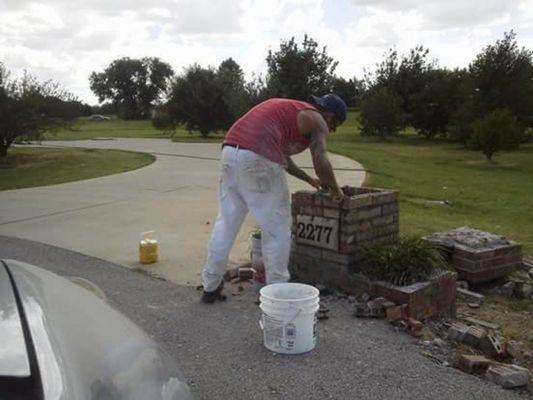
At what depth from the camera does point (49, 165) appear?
1614 centimetres

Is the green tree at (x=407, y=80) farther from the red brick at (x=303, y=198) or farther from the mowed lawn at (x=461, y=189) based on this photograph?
the red brick at (x=303, y=198)

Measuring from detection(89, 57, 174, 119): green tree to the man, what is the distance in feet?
283

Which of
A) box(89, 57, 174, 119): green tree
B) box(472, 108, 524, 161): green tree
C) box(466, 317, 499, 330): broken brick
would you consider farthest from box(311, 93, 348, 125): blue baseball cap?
box(89, 57, 174, 119): green tree

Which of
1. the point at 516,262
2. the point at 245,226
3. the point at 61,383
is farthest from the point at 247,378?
the point at 245,226

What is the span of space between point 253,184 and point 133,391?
2965 millimetres

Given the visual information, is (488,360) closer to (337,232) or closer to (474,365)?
(474,365)

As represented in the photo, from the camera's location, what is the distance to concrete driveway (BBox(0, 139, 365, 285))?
638 centimetres

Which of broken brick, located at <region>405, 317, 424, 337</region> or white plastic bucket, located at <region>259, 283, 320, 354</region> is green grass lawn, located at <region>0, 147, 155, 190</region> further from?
Answer: broken brick, located at <region>405, 317, 424, 337</region>

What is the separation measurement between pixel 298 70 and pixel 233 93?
320 centimetres

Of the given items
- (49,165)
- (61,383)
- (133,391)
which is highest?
(61,383)

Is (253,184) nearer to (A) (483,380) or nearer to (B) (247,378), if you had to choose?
(B) (247,378)

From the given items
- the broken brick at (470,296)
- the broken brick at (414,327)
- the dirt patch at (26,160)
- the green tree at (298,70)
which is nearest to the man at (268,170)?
the broken brick at (414,327)

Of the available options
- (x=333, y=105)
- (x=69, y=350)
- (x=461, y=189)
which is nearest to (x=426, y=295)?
(x=333, y=105)

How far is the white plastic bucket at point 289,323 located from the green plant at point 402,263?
1046 millimetres
